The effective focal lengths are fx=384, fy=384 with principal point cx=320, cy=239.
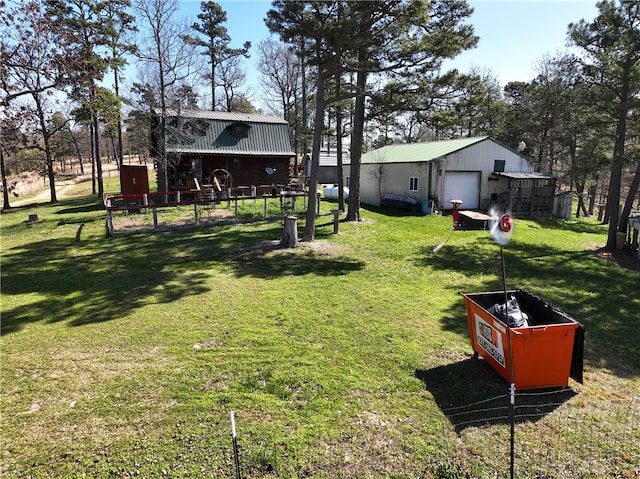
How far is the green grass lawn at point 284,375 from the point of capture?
3.36 meters

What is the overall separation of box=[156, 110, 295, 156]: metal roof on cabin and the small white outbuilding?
772cm

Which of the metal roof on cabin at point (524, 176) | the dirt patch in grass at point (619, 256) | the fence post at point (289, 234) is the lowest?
the dirt patch in grass at point (619, 256)

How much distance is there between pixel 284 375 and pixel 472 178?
1865cm

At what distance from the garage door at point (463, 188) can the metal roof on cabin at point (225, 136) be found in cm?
1039

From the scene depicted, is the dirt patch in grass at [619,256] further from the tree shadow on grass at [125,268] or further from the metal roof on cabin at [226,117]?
the metal roof on cabin at [226,117]

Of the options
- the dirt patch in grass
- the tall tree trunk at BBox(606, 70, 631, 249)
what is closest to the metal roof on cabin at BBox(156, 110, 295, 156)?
the tall tree trunk at BBox(606, 70, 631, 249)

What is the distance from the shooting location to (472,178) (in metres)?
20.4

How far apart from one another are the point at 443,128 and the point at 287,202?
25.0 ft

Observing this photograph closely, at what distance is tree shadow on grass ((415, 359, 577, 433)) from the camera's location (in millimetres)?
3967

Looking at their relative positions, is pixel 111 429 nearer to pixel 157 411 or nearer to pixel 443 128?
pixel 157 411

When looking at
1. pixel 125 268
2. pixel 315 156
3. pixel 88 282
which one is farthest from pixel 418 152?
pixel 88 282

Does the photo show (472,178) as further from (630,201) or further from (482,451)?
(482,451)

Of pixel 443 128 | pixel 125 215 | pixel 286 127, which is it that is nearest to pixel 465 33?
pixel 443 128

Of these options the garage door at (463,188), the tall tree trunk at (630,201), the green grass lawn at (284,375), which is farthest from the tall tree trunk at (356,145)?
the tall tree trunk at (630,201)
